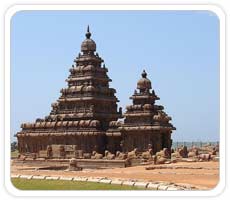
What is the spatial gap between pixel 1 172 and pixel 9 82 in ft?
8.81

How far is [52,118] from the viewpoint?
146 feet

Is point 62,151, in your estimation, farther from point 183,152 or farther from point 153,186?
point 153,186

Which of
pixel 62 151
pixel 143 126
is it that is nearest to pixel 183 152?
pixel 143 126

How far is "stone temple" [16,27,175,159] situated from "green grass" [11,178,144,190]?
18.1m

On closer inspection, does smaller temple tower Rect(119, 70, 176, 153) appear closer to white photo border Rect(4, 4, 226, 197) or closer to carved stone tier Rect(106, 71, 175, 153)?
carved stone tier Rect(106, 71, 175, 153)

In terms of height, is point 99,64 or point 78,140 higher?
point 99,64

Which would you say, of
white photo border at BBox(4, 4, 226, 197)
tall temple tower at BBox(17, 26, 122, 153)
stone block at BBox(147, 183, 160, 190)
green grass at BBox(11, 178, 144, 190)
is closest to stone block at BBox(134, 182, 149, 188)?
stone block at BBox(147, 183, 160, 190)

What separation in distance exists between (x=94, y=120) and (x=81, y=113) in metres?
1.68

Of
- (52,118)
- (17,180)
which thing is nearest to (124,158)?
(52,118)

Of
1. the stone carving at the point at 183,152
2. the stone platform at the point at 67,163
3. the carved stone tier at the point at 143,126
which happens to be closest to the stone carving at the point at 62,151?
the stone platform at the point at 67,163

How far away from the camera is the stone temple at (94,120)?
4000cm

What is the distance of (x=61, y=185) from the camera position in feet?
66.0
